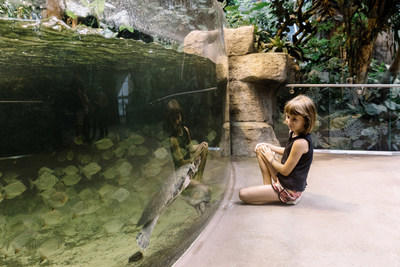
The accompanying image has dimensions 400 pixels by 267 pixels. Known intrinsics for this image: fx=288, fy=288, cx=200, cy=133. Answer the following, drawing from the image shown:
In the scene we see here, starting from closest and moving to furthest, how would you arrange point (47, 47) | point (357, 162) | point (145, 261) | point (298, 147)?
1. point (47, 47)
2. point (145, 261)
3. point (298, 147)
4. point (357, 162)

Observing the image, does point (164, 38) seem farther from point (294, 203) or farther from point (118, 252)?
A: point (294, 203)

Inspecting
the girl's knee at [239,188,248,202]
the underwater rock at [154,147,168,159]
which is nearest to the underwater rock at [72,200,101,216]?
the underwater rock at [154,147,168,159]

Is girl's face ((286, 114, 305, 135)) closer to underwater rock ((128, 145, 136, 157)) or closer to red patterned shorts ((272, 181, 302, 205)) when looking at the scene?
red patterned shorts ((272, 181, 302, 205))

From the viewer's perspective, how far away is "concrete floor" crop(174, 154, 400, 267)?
4.84ft

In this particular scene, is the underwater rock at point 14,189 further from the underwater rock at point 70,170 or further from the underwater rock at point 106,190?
the underwater rock at point 106,190

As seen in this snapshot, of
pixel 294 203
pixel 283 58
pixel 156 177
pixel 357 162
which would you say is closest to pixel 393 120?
pixel 357 162

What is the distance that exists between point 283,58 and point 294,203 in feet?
7.37

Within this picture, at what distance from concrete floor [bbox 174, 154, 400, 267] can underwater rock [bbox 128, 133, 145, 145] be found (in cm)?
72

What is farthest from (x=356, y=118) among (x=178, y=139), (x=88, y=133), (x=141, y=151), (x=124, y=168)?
(x=88, y=133)

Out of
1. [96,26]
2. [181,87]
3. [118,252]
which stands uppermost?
[96,26]

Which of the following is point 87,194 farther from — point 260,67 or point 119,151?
point 260,67

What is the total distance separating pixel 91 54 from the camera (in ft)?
3.10

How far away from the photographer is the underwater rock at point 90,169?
921 mm

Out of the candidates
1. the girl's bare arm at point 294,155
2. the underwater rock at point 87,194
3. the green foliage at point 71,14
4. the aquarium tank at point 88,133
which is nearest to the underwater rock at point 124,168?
the aquarium tank at point 88,133
